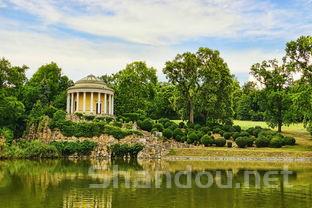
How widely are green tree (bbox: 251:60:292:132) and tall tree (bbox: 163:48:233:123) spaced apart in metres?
4.97

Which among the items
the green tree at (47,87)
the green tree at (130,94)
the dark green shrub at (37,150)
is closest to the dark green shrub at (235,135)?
the dark green shrub at (37,150)

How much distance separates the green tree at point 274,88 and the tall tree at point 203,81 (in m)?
4.97

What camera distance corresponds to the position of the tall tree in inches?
2527

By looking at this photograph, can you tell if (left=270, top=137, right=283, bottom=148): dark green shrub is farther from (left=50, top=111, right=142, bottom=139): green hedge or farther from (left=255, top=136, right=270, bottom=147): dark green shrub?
(left=50, top=111, right=142, bottom=139): green hedge

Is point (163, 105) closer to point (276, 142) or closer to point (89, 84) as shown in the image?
point (89, 84)

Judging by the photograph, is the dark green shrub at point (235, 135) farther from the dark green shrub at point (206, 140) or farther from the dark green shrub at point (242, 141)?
the dark green shrub at point (206, 140)

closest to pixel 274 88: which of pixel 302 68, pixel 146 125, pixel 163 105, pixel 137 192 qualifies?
pixel 302 68

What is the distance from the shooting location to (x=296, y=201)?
21156 millimetres

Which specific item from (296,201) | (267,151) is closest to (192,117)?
(267,151)

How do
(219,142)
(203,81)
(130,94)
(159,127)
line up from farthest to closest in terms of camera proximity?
1. (130,94)
2. (203,81)
3. (159,127)
4. (219,142)

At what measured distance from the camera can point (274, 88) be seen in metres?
62.5

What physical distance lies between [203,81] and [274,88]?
9.48m

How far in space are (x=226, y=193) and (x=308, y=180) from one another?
908 cm

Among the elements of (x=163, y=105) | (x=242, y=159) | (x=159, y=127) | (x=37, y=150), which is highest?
(x=163, y=105)
